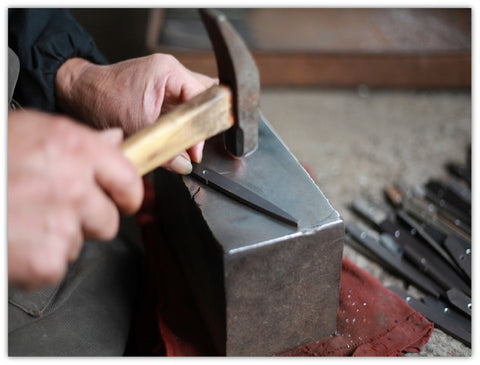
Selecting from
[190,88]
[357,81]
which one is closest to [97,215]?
[190,88]

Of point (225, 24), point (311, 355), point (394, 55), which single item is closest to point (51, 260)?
point (225, 24)

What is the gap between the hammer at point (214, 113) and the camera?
2.75 ft

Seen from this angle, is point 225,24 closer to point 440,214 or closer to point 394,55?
point 440,214

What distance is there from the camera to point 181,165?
1103mm

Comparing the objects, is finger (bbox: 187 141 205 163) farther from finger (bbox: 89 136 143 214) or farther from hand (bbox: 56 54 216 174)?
finger (bbox: 89 136 143 214)

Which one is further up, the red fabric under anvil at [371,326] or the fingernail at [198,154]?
the fingernail at [198,154]

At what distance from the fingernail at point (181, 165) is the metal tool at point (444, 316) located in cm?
58

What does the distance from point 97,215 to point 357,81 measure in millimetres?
1559

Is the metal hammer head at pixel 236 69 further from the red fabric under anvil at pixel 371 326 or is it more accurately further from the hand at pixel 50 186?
the red fabric under anvil at pixel 371 326

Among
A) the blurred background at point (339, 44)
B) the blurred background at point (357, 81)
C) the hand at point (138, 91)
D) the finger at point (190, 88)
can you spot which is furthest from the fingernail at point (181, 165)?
the blurred background at point (339, 44)

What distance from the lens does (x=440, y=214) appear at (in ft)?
5.00

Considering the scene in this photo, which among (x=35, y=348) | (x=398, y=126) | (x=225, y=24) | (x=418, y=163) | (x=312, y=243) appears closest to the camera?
(x=225, y=24)

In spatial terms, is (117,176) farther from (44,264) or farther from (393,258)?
(393,258)

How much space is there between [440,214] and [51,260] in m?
1.13
